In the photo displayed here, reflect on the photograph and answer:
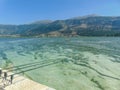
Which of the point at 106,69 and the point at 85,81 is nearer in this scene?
the point at 85,81

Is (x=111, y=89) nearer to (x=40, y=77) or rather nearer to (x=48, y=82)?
(x=48, y=82)

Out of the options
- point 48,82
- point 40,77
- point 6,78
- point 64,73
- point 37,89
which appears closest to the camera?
point 37,89

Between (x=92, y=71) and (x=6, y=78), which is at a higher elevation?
(x=6, y=78)

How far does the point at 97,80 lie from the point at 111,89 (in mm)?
2268

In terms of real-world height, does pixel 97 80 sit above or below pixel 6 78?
below

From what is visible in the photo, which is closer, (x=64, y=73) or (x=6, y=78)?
(x=6, y=78)

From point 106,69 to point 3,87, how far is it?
1216 centimetres

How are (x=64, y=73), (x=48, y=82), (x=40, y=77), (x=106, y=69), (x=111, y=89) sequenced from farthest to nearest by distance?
1. (x=106, y=69)
2. (x=64, y=73)
3. (x=40, y=77)
4. (x=48, y=82)
5. (x=111, y=89)

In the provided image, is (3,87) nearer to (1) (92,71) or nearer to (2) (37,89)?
(2) (37,89)

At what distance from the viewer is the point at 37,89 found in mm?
11500

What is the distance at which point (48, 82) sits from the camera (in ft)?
49.5

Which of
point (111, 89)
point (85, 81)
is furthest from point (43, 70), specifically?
point (111, 89)

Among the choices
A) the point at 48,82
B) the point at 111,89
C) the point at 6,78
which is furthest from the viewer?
the point at 48,82

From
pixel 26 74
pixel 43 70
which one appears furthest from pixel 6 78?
pixel 43 70
